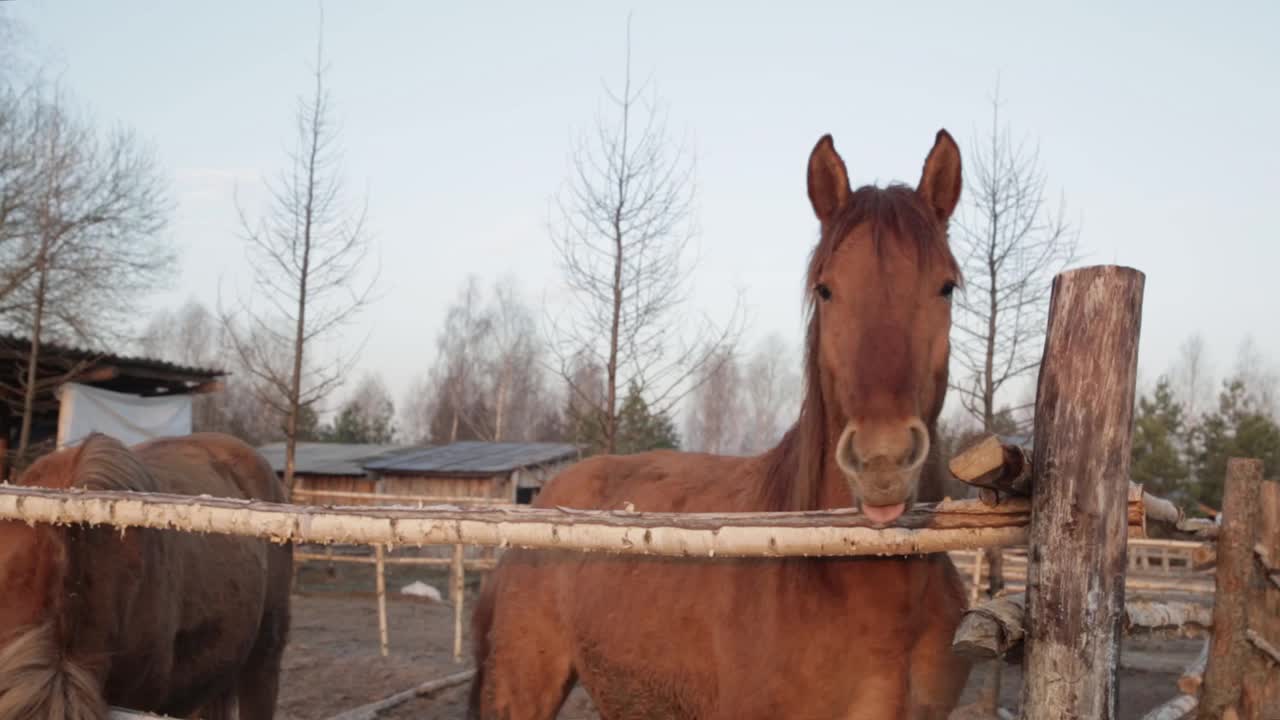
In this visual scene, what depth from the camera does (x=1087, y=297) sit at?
2023 mm

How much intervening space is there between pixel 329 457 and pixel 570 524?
29974 mm

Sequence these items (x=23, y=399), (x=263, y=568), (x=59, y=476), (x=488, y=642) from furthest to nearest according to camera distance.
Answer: (x=23, y=399) < (x=263, y=568) < (x=488, y=642) < (x=59, y=476)

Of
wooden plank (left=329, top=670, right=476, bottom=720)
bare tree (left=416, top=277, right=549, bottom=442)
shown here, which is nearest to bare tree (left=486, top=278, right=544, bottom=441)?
bare tree (left=416, top=277, right=549, bottom=442)

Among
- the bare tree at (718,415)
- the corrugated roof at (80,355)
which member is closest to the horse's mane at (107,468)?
the corrugated roof at (80,355)

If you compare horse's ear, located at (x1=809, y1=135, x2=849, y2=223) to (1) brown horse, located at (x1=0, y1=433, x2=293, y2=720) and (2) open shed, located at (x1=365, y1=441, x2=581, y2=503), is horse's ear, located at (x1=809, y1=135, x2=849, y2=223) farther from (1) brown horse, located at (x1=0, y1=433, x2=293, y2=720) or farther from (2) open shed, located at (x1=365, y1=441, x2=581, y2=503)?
(2) open shed, located at (x1=365, y1=441, x2=581, y2=503)

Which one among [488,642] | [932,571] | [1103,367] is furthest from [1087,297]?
[488,642]

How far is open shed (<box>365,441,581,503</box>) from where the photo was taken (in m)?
23.2

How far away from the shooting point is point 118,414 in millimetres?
13102

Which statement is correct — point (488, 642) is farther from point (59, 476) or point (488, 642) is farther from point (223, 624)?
point (59, 476)

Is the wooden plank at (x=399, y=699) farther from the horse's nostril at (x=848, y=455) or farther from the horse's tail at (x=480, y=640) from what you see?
the horse's nostril at (x=848, y=455)

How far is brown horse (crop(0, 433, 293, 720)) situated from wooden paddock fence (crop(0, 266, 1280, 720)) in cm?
26

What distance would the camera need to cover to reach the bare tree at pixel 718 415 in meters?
34.3

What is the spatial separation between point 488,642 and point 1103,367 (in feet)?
9.84

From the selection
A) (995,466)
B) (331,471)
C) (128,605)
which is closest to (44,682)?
(128,605)
